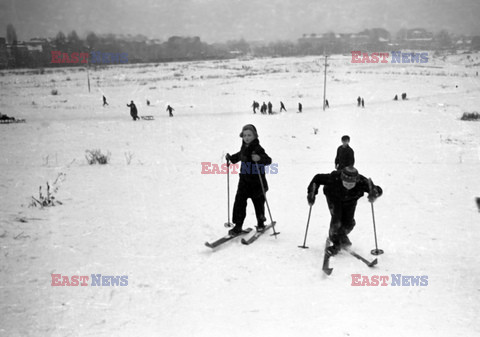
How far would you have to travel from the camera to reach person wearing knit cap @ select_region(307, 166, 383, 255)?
5.04 m

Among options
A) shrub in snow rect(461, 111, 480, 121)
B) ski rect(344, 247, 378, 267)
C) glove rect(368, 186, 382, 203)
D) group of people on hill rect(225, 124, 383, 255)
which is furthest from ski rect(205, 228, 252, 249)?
shrub in snow rect(461, 111, 480, 121)

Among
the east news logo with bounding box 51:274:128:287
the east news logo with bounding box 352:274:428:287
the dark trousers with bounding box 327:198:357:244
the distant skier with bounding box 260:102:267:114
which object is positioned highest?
the distant skier with bounding box 260:102:267:114

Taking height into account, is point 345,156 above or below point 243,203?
above

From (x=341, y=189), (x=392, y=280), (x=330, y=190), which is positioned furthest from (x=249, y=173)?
(x=392, y=280)

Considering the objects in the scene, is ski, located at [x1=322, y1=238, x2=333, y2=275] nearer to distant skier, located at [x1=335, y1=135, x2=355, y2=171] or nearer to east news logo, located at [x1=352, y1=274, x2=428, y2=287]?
east news logo, located at [x1=352, y1=274, x2=428, y2=287]

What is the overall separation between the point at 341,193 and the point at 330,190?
0.18 meters

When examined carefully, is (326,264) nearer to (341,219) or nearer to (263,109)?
(341,219)

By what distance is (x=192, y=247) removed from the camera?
5684 millimetres

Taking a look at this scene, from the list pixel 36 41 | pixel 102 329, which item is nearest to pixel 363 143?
pixel 102 329

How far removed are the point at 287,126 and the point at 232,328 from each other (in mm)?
17000

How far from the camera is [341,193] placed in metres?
5.16

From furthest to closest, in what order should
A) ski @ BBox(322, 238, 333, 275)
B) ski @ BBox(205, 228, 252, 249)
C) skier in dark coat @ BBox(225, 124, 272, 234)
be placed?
skier in dark coat @ BBox(225, 124, 272, 234) < ski @ BBox(205, 228, 252, 249) < ski @ BBox(322, 238, 333, 275)

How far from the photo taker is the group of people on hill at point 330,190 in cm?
512

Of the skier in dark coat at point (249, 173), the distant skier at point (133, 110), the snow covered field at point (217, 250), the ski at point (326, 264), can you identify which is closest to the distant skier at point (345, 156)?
the snow covered field at point (217, 250)
